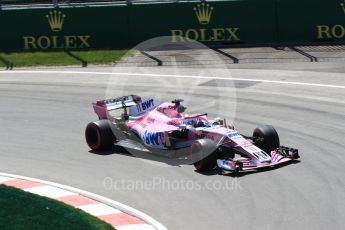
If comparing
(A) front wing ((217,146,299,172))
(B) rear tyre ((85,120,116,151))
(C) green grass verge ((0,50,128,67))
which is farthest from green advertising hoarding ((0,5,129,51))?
(A) front wing ((217,146,299,172))

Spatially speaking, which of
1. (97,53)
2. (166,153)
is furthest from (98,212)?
(97,53)

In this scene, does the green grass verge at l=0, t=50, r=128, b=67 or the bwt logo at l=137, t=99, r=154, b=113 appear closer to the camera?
the bwt logo at l=137, t=99, r=154, b=113

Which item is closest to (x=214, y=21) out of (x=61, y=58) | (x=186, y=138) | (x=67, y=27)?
(x=67, y=27)

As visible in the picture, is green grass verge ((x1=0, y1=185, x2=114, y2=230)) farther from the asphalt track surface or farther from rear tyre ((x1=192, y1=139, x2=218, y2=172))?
rear tyre ((x1=192, y1=139, x2=218, y2=172))

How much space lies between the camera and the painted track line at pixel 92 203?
12.7 metres

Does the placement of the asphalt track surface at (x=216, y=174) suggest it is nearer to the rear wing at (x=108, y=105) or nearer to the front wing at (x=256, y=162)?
the front wing at (x=256, y=162)

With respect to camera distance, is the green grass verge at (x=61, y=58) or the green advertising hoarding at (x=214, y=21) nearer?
the green advertising hoarding at (x=214, y=21)

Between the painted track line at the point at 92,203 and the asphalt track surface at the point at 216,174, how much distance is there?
0.87ft

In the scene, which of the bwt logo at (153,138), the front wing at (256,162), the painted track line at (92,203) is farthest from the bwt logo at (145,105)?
the painted track line at (92,203)

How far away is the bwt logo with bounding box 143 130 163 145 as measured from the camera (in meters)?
16.2

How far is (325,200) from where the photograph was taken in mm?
13250

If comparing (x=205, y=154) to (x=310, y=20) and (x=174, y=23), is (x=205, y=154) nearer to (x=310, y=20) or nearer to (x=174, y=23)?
(x=310, y=20)

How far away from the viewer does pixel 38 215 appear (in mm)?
11797

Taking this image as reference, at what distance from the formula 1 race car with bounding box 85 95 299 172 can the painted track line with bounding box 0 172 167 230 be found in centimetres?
226
